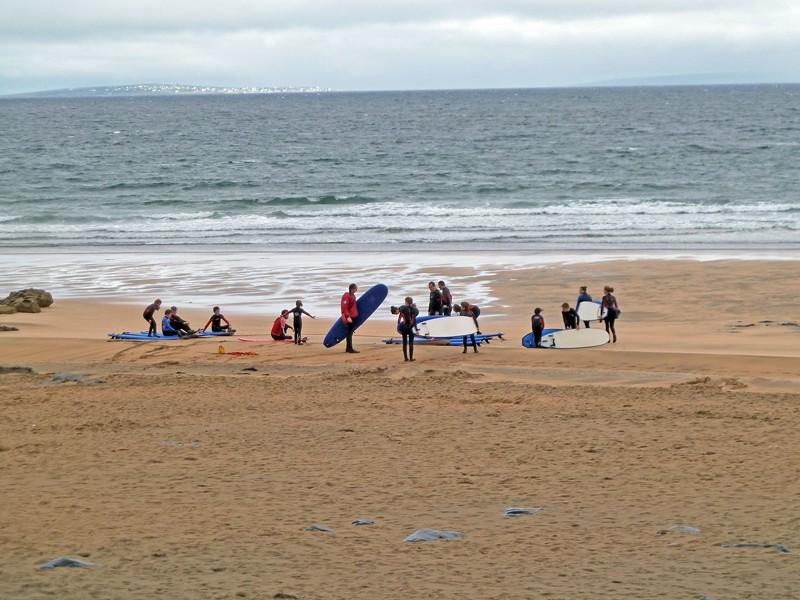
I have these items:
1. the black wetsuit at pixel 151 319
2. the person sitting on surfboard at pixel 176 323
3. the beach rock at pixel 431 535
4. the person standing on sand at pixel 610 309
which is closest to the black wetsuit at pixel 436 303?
the person standing on sand at pixel 610 309

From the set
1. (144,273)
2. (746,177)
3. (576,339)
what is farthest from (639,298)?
(746,177)

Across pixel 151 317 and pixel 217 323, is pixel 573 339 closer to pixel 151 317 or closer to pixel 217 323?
pixel 217 323

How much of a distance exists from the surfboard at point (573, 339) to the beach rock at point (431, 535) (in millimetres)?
9514

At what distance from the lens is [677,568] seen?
8188 mm

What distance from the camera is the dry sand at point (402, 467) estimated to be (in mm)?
8195

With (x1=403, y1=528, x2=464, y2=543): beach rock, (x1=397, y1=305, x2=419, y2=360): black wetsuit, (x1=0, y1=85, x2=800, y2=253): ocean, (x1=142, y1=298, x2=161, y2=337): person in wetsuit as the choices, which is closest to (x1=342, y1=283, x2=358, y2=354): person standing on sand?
(x1=397, y1=305, x2=419, y2=360): black wetsuit

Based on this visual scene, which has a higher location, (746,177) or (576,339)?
(746,177)

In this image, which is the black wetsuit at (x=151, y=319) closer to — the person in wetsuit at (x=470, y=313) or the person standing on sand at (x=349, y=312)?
the person standing on sand at (x=349, y=312)

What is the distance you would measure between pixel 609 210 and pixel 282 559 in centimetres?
3737

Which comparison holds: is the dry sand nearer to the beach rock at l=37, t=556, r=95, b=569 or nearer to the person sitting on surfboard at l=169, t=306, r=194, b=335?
the beach rock at l=37, t=556, r=95, b=569

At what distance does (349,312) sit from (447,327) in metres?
1.75

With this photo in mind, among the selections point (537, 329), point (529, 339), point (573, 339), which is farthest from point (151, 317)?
point (573, 339)

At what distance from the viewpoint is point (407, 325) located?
1745cm

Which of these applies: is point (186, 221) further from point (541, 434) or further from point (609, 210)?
point (541, 434)
